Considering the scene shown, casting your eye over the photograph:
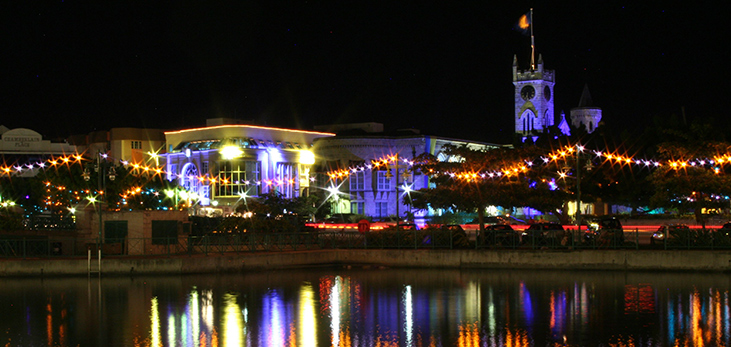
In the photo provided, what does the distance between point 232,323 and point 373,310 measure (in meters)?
3.83

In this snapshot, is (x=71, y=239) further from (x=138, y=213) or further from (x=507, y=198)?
(x=507, y=198)

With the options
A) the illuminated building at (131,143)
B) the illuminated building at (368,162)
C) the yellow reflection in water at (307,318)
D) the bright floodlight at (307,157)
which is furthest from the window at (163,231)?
the illuminated building at (131,143)

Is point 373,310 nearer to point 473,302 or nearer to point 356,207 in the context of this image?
point 473,302

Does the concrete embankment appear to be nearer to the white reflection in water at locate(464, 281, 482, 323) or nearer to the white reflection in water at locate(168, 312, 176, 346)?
the white reflection in water at locate(464, 281, 482, 323)

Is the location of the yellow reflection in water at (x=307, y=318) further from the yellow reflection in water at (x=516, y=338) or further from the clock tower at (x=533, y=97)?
the clock tower at (x=533, y=97)

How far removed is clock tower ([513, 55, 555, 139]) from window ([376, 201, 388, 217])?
5608 centimetres

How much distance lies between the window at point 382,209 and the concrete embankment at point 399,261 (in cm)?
4328

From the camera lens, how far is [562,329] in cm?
1866

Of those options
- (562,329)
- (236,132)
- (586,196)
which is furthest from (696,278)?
(236,132)

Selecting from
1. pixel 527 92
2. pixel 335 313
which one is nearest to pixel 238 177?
pixel 335 313

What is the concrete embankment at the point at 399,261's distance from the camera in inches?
1188

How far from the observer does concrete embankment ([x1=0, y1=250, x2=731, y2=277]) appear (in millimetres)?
30172

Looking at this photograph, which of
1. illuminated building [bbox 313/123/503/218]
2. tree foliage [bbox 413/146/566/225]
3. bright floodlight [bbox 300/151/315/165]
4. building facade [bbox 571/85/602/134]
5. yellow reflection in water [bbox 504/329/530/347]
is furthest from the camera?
building facade [bbox 571/85/602/134]

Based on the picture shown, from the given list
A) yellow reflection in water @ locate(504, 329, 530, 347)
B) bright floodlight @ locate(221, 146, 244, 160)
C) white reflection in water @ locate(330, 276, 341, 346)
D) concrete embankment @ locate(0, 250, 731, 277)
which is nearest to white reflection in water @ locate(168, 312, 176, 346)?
white reflection in water @ locate(330, 276, 341, 346)
